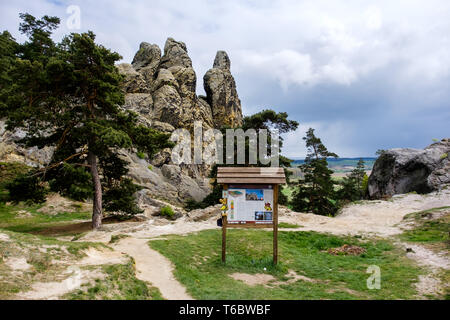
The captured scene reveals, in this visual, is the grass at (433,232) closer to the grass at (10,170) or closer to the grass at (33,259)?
the grass at (33,259)

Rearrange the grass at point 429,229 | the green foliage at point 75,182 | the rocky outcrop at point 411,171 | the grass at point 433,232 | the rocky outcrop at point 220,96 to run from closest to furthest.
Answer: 1. the grass at point 433,232
2. the grass at point 429,229
3. the green foliage at point 75,182
4. the rocky outcrop at point 411,171
5. the rocky outcrop at point 220,96

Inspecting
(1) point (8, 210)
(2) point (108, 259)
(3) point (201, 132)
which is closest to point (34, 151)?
(1) point (8, 210)

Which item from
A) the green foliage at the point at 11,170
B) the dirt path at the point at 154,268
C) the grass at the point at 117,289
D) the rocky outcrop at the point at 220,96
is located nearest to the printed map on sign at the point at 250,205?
the dirt path at the point at 154,268

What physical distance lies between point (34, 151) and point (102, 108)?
18.2 m

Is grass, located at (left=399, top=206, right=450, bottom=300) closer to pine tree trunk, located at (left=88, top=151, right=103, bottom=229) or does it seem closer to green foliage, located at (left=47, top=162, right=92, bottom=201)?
green foliage, located at (left=47, top=162, right=92, bottom=201)

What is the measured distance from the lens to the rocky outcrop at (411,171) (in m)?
30.6

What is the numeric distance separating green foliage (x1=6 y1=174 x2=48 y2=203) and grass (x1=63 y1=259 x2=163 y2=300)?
12392 millimetres

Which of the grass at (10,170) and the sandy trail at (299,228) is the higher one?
the grass at (10,170)

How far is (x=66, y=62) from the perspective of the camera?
17.6m

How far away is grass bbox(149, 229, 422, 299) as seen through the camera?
8.83 meters

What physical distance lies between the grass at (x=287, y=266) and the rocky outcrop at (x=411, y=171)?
2077 centimetres

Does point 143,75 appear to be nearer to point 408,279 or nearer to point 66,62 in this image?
point 66,62

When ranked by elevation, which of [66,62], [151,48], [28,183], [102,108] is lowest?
[28,183]
